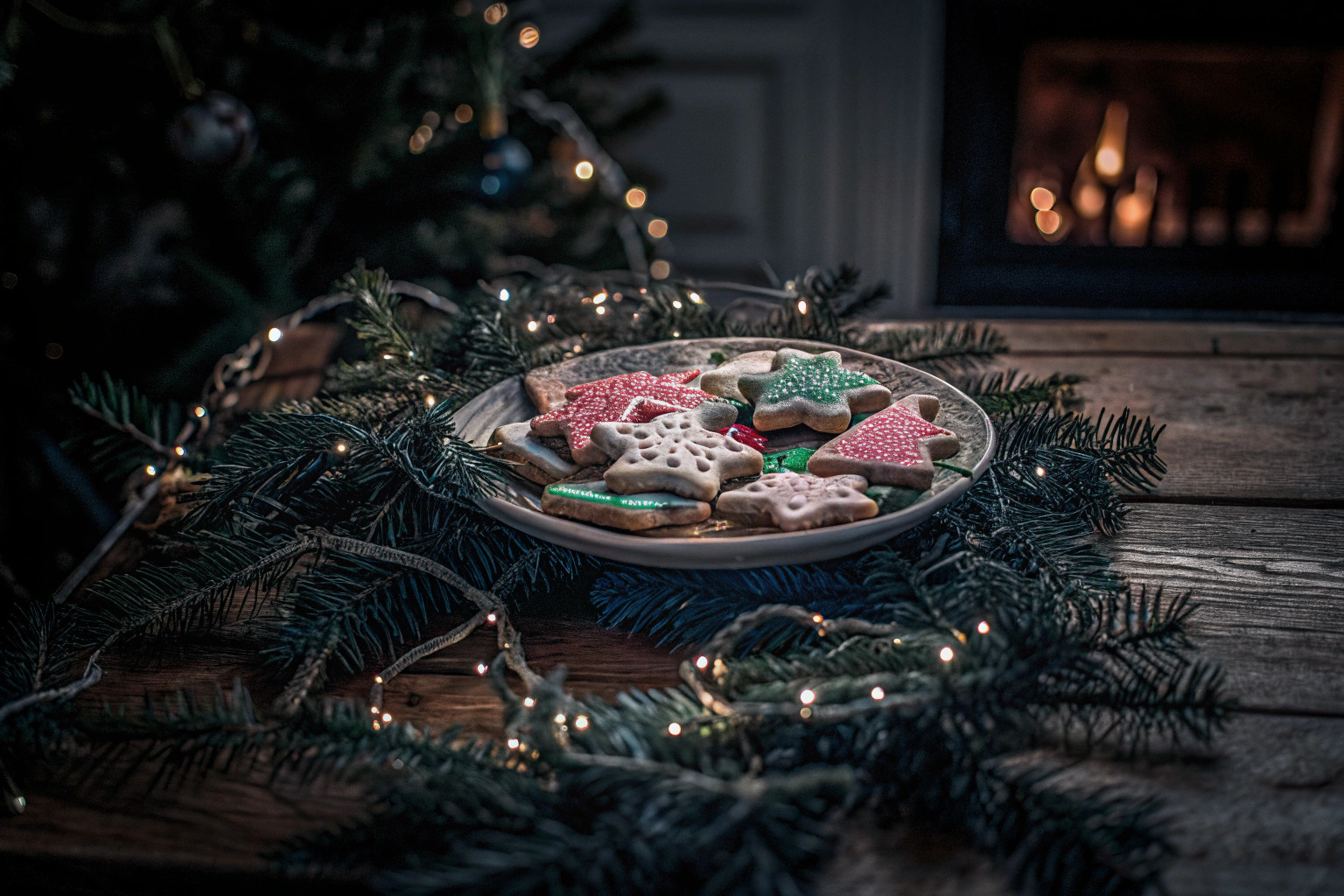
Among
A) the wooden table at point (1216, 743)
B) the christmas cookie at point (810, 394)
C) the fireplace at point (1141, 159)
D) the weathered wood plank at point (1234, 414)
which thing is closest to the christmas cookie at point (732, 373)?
the christmas cookie at point (810, 394)

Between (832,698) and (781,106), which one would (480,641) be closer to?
(832,698)

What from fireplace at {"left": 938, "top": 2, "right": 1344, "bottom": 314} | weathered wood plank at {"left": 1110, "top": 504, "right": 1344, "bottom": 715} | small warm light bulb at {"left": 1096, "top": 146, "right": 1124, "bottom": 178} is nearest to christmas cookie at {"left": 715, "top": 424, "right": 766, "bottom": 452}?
weathered wood plank at {"left": 1110, "top": 504, "right": 1344, "bottom": 715}

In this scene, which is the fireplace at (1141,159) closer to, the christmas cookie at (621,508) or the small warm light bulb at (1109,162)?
the small warm light bulb at (1109,162)

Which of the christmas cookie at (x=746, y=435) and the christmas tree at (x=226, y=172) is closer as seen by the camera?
the christmas cookie at (x=746, y=435)

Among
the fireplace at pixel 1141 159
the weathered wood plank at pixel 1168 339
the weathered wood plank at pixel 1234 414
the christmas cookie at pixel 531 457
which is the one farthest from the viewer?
the fireplace at pixel 1141 159

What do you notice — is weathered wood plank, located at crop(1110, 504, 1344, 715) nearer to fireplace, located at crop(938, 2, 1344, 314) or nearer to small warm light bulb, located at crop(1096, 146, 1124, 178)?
fireplace, located at crop(938, 2, 1344, 314)

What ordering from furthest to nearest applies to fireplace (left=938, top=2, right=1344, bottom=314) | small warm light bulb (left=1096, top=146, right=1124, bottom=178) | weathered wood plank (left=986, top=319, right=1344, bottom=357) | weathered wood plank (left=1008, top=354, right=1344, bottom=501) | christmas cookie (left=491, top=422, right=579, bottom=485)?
small warm light bulb (left=1096, top=146, right=1124, bottom=178) → fireplace (left=938, top=2, right=1344, bottom=314) → weathered wood plank (left=986, top=319, right=1344, bottom=357) → weathered wood plank (left=1008, top=354, right=1344, bottom=501) → christmas cookie (left=491, top=422, right=579, bottom=485)
